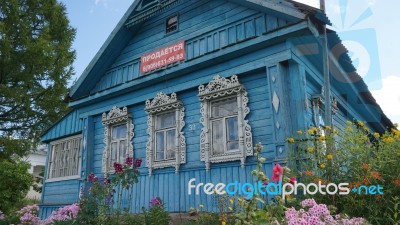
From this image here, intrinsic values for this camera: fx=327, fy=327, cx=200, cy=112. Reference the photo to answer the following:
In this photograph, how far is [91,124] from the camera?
990cm

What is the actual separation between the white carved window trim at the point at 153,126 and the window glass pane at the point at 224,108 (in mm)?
855

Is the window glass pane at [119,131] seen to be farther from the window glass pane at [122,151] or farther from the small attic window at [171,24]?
the small attic window at [171,24]

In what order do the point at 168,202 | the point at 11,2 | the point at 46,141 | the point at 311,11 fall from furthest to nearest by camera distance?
the point at 11,2
the point at 46,141
the point at 168,202
the point at 311,11

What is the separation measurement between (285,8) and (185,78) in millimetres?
2827

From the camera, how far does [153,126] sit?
325 inches

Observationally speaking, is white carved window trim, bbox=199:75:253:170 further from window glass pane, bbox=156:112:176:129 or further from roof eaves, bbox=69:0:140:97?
roof eaves, bbox=69:0:140:97

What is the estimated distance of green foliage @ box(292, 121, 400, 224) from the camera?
4094mm

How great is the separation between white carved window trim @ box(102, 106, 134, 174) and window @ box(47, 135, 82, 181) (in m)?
1.87

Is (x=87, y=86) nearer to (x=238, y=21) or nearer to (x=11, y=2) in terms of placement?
(x=238, y=21)

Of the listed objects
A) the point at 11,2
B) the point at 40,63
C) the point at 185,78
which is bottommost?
the point at 185,78

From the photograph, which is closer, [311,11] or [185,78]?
[311,11]

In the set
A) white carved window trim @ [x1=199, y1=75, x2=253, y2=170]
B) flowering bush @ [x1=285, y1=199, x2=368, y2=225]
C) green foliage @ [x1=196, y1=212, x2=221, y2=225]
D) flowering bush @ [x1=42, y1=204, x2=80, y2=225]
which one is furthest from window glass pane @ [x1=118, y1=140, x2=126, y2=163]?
flowering bush @ [x1=285, y1=199, x2=368, y2=225]

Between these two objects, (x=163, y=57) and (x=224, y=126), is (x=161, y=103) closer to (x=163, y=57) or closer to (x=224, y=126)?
(x=163, y=57)

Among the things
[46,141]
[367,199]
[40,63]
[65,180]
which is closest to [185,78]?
[367,199]
